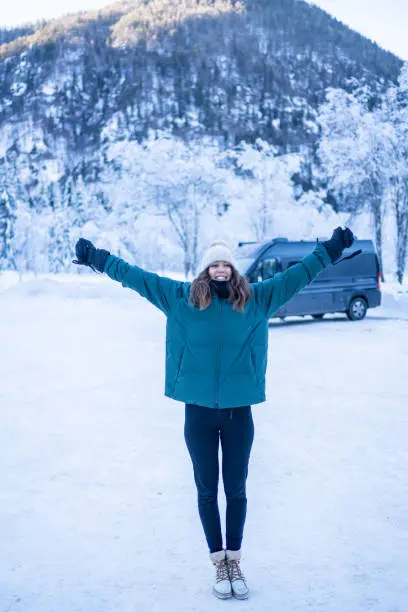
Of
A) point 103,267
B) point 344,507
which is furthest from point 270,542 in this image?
point 103,267

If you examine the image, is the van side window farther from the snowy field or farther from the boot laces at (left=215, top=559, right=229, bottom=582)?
the boot laces at (left=215, top=559, right=229, bottom=582)

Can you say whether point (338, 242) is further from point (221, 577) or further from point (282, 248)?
point (282, 248)

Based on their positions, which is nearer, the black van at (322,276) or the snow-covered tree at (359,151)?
the black van at (322,276)

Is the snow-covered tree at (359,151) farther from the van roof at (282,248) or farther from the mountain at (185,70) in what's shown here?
the mountain at (185,70)

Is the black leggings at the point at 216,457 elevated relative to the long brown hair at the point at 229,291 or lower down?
lower down

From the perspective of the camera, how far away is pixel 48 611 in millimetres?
Result: 2549

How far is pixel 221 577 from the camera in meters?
2.71

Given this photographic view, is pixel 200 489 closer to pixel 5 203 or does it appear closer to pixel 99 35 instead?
pixel 5 203

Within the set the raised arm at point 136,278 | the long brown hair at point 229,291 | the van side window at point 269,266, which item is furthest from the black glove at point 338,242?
the van side window at point 269,266

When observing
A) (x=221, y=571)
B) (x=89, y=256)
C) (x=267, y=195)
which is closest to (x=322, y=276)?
(x=89, y=256)

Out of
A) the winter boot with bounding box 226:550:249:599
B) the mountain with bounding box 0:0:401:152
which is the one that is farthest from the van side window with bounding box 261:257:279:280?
the mountain with bounding box 0:0:401:152

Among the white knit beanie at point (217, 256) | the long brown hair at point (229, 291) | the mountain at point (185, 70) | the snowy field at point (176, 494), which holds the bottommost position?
the snowy field at point (176, 494)

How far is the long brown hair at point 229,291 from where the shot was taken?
2.59 metres

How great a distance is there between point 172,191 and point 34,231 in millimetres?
18600
